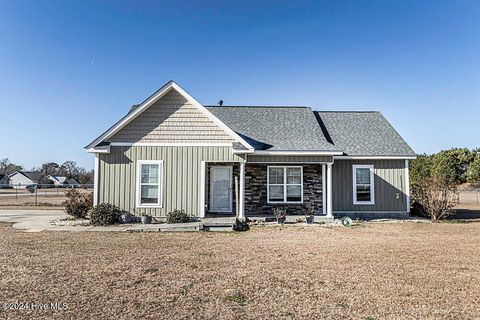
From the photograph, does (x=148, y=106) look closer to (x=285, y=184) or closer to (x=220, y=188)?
(x=220, y=188)

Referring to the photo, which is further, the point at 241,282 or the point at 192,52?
the point at 192,52

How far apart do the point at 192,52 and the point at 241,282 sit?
48.8ft

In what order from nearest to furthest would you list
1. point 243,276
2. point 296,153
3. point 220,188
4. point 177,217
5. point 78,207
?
1. point 243,276
2. point 177,217
3. point 296,153
4. point 78,207
5. point 220,188

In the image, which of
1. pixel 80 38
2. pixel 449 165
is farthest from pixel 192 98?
pixel 449 165

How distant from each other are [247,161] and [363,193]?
5.98 m

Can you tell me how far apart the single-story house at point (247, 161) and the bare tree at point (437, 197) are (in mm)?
820

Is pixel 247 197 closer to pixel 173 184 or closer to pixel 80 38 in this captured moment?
pixel 173 184

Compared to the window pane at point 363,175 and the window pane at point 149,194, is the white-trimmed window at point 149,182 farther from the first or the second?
the window pane at point 363,175

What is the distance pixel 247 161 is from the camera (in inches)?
593

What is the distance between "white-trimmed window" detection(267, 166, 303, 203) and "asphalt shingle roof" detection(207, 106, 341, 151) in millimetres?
1358

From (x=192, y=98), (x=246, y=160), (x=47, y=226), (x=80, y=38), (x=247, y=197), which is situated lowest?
(x=47, y=226)

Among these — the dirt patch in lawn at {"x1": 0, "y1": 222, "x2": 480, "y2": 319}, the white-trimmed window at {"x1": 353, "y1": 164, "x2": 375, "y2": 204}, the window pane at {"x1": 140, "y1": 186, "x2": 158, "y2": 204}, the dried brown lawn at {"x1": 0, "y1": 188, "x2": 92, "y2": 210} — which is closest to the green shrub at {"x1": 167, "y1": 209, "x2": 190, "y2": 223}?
the window pane at {"x1": 140, "y1": 186, "x2": 158, "y2": 204}

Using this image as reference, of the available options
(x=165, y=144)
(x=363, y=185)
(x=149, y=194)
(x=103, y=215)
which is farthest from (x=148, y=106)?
(x=363, y=185)

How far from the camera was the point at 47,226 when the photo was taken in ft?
43.5
